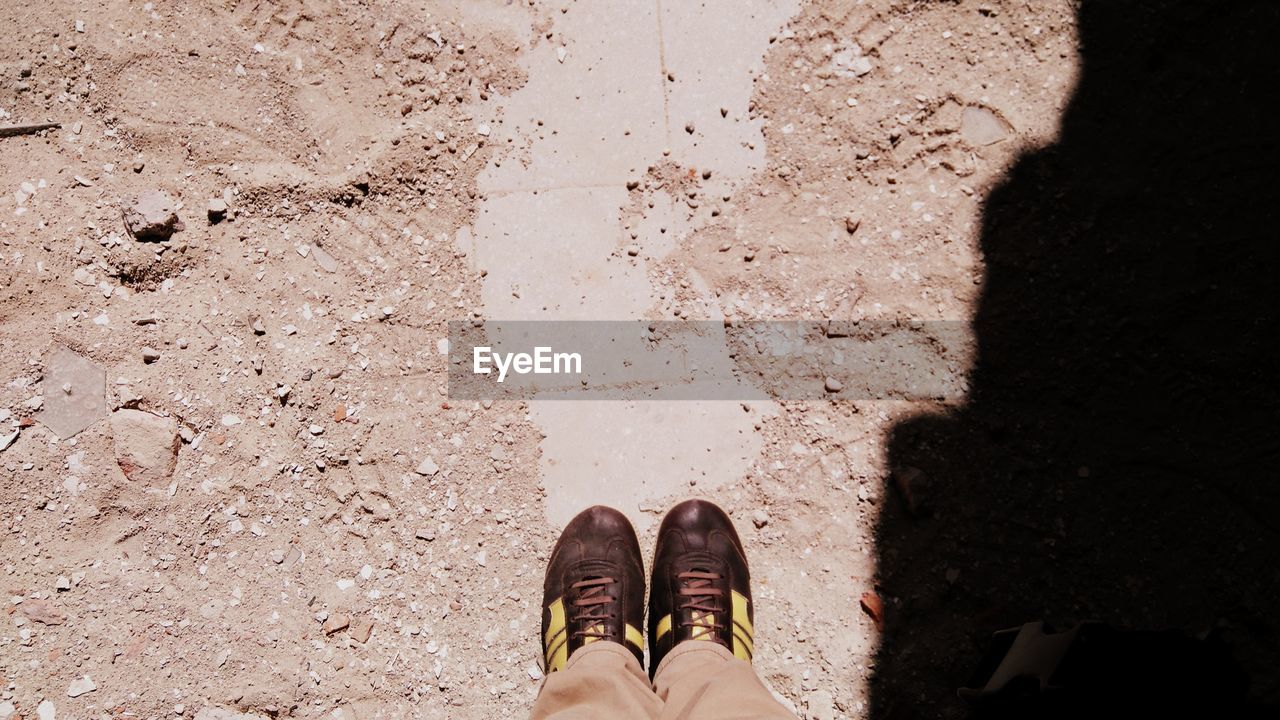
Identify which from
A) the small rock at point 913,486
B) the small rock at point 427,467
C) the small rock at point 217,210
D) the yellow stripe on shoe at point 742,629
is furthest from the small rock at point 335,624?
the small rock at point 913,486

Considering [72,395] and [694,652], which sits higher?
[72,395]

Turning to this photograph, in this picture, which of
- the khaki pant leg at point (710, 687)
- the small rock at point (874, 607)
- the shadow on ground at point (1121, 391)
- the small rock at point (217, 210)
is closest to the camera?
the khaki pant leg at point (710, 687)

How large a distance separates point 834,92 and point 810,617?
5.31 ft

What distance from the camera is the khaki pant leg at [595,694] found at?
187 centimetres

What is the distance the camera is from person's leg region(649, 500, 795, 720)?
6.98 feet

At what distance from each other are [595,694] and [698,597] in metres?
0.43

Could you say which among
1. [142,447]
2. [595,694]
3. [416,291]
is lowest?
[595,694]

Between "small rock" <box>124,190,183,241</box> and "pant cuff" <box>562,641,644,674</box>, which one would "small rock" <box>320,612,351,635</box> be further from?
"small rock" <box>124,190,183,241</box>

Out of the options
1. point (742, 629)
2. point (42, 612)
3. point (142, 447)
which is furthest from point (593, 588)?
point (42, 612)

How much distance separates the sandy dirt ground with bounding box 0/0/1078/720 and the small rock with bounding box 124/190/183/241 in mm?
36

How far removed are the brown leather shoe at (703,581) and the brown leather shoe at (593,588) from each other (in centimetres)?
9

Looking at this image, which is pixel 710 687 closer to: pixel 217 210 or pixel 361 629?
pixel 361 629

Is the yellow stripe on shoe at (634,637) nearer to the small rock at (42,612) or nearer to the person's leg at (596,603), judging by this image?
the person's leg at (596,603)

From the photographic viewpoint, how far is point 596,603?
2.21 metres
